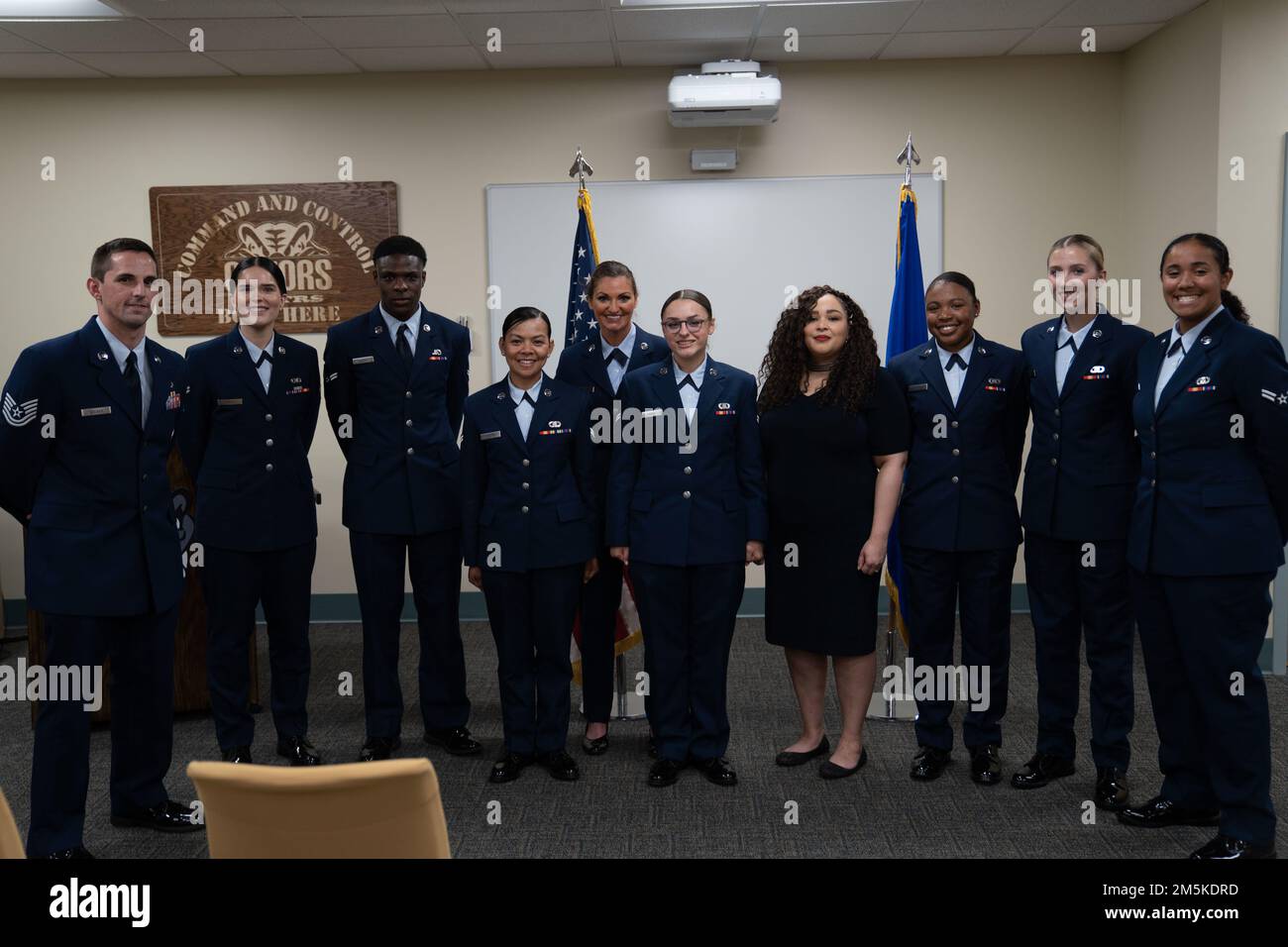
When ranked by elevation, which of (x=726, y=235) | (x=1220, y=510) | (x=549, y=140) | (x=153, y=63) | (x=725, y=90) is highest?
(x=153, y=63)

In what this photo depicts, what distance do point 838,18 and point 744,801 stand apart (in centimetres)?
369

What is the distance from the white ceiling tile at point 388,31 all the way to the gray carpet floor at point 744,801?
10.3ft

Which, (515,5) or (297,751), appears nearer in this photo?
(297,751)

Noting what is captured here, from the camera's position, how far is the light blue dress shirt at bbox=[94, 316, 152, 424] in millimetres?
2932

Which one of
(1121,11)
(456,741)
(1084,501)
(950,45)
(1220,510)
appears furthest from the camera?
(950,45)

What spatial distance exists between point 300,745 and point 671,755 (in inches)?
51.7

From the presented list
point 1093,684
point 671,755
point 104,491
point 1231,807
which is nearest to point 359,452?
point 104,491

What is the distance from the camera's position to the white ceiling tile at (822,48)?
17.4ft

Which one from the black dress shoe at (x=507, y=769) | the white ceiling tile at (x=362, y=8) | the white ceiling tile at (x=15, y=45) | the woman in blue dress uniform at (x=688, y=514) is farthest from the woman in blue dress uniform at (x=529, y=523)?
the white ceiling tile at (x=15, y=45)

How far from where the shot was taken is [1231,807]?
9.22 feet

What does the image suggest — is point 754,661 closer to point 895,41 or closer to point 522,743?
point 522,743

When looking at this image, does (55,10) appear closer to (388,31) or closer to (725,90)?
(388,31)

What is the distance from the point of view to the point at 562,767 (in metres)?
3.55

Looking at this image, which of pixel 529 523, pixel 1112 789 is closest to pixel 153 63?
pixel 529 523
